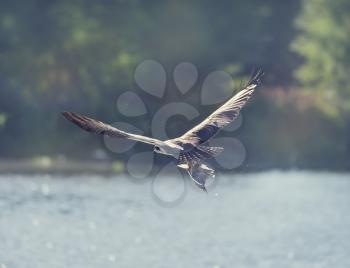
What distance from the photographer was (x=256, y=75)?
1603 cm

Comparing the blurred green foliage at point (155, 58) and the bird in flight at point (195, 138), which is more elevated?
the blurred green foliage at point (155, 58)

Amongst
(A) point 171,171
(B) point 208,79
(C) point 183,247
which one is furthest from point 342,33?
(C) point 183,247

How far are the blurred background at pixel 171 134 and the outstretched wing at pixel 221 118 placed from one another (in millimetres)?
11092

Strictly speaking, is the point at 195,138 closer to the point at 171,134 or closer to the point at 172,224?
the point at 172,224

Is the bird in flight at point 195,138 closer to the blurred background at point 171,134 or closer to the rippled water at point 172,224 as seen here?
the rippled water at point 172,224

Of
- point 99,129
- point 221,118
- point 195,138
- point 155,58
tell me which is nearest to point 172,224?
point 221,118

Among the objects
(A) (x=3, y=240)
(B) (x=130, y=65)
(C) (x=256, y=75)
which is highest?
(B) (x=130, y=65)

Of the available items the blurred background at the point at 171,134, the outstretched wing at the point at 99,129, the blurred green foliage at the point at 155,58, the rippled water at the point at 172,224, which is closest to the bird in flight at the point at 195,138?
the outstretched wing at the point at 99,129

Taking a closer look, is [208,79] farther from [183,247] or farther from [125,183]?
[183,247]

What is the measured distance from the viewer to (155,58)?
199 ft

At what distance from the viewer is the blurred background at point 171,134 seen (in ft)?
101

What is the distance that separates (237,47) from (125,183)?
23534mm

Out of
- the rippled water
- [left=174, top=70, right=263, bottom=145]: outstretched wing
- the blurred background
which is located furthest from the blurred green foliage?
[left=174, top=70, right=263, bottom=145]: outstretched wing

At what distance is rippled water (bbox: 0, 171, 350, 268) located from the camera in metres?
28.2
